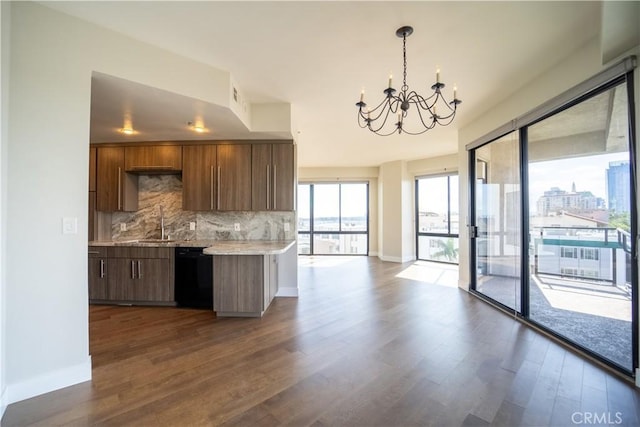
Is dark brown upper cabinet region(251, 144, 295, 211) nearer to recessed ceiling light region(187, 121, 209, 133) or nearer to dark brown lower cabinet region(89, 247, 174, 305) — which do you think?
recessed ceiling light region(187, 121, 209, 133)

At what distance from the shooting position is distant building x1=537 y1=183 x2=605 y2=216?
7.74ft

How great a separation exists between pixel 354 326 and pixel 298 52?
2.91 m

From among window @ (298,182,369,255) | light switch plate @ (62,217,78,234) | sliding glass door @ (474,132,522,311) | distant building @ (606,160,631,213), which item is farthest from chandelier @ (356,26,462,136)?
window @ (298,182,369,255)

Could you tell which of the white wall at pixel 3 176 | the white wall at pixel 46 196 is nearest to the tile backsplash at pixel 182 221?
the white wall at pixel 46 196

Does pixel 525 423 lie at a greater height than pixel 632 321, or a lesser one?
lesser

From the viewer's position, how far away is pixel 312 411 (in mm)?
1661

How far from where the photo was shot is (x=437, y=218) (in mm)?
7098

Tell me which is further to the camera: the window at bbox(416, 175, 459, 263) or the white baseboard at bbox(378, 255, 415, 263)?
the white baseboard at bbox(378, 255, 415, 263)

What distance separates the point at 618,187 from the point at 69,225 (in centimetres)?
436

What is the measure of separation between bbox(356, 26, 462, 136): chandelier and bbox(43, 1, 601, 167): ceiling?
0.49 feet

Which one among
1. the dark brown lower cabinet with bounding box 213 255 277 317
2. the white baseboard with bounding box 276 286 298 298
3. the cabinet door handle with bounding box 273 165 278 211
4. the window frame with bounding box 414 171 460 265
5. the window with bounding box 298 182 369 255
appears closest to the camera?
the dark brown lower cabinet with bounding box 213 255 277 317

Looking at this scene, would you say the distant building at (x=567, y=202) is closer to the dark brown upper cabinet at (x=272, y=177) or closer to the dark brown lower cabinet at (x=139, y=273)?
the dark brown upper cabinet at (x=272, y=177)

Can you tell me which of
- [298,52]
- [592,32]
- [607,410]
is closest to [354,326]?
[607,410]

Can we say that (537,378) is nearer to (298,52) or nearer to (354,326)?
(354,326)
